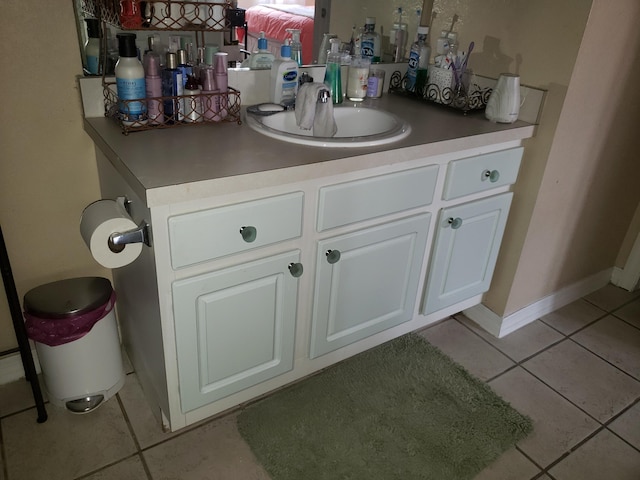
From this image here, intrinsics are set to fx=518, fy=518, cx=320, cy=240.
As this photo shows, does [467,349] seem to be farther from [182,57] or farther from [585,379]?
[182,57]

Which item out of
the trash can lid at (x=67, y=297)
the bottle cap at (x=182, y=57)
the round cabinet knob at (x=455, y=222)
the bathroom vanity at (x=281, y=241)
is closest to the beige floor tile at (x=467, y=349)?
the bathroom vanity at (x=281, y=241)

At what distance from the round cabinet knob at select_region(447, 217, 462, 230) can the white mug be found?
339 mm

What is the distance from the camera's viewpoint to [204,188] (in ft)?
3.43

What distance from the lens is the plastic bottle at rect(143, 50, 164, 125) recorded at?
4.16ft

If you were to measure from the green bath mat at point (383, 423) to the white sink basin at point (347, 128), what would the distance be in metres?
0.77

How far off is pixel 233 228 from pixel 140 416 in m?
0.75

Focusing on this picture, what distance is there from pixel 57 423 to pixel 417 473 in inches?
40.1

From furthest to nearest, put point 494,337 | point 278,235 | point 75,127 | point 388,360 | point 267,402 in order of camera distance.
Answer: point 494,337 < point 388,360 < point 267,402 < point 75,127 < point 278,235

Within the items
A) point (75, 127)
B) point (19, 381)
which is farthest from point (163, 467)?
point (75, 127)

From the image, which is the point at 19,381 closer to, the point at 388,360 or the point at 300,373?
the point at 300,373

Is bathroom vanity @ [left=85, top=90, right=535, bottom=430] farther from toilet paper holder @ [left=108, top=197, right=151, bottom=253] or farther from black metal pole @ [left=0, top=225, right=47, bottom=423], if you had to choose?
black metal pole @ [left=0, top=225, right=47, bottom=423]

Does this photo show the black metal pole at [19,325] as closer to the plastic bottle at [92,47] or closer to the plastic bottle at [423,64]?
the plastic bottle at [92,47]

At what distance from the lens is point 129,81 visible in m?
1.24

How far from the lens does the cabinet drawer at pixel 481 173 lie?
1502 millimetres
